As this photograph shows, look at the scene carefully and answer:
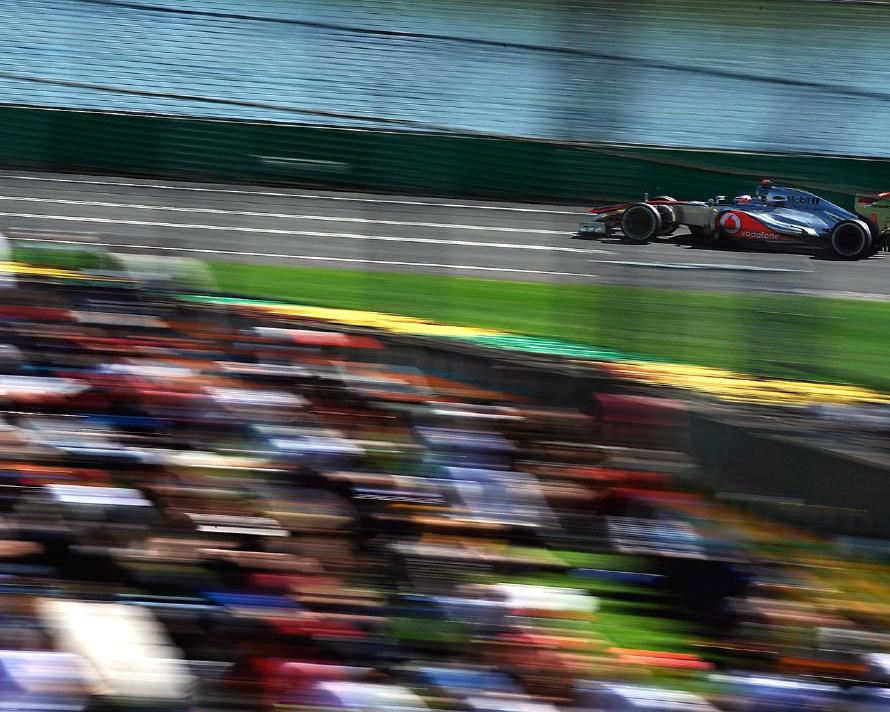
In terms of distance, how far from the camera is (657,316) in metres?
2.88

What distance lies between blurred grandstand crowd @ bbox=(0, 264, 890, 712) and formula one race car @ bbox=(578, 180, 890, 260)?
594 mm

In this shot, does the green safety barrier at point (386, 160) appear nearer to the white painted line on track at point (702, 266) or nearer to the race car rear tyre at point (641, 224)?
the race car rear tyre at point (641, 224)

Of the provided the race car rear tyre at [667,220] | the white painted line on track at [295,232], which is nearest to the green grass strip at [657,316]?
the white painted line on track at [295,232]

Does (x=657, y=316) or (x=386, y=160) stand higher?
(x=386, y=160)

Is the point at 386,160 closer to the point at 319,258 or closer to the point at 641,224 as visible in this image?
the point at 319,258

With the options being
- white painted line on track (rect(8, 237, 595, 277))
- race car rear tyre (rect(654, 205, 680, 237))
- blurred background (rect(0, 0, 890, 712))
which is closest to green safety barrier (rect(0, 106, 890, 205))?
blurred background (rect(0, 0, 890, 712))

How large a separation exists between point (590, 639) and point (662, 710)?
306 millimetres

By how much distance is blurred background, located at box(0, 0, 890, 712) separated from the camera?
7.18ft

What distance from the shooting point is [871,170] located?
255 cm

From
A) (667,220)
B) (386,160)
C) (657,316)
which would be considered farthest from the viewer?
(667,220)

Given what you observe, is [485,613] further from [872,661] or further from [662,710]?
[872,661]

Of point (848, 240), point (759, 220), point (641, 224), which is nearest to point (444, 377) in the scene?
point (641, 224)

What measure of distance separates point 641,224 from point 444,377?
30.6 inches

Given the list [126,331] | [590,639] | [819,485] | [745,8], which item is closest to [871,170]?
[745,8]
